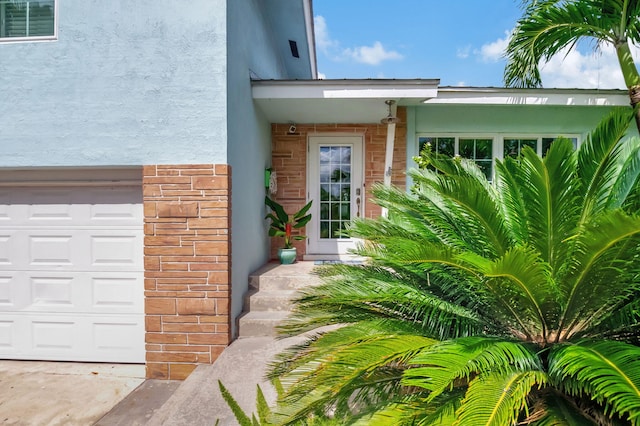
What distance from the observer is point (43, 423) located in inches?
147

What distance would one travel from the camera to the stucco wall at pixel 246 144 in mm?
4746

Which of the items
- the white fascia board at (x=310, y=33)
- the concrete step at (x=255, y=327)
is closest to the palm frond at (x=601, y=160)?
the concrete step at (x=255, y=327)

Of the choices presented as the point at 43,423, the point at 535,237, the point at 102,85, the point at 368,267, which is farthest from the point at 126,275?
the point at 535,237

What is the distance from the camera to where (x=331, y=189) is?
7.29 m

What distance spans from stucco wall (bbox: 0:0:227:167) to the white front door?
3.04 metres

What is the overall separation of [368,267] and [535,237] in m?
1.15

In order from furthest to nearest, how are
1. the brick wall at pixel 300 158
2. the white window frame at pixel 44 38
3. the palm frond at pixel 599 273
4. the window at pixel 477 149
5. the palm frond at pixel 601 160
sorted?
the brick wall at pixel 300 158 → the window at pixel 477 149 → the white window frame at pixel 44 38 → the palm frond at pixel 601 160 → the palm frond at pixel 599 273

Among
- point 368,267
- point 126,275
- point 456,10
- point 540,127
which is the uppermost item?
point 456,10

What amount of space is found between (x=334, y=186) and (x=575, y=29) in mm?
4716

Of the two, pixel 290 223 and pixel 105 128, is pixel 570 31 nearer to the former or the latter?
pixel 290 223

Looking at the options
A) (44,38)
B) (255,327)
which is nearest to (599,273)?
(255,327)

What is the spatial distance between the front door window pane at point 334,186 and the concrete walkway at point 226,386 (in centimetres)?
326

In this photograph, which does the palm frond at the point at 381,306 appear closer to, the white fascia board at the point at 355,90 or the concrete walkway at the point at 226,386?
the concrete walkway at the point at 226,386

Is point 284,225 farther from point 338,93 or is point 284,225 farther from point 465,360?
point 465,360
